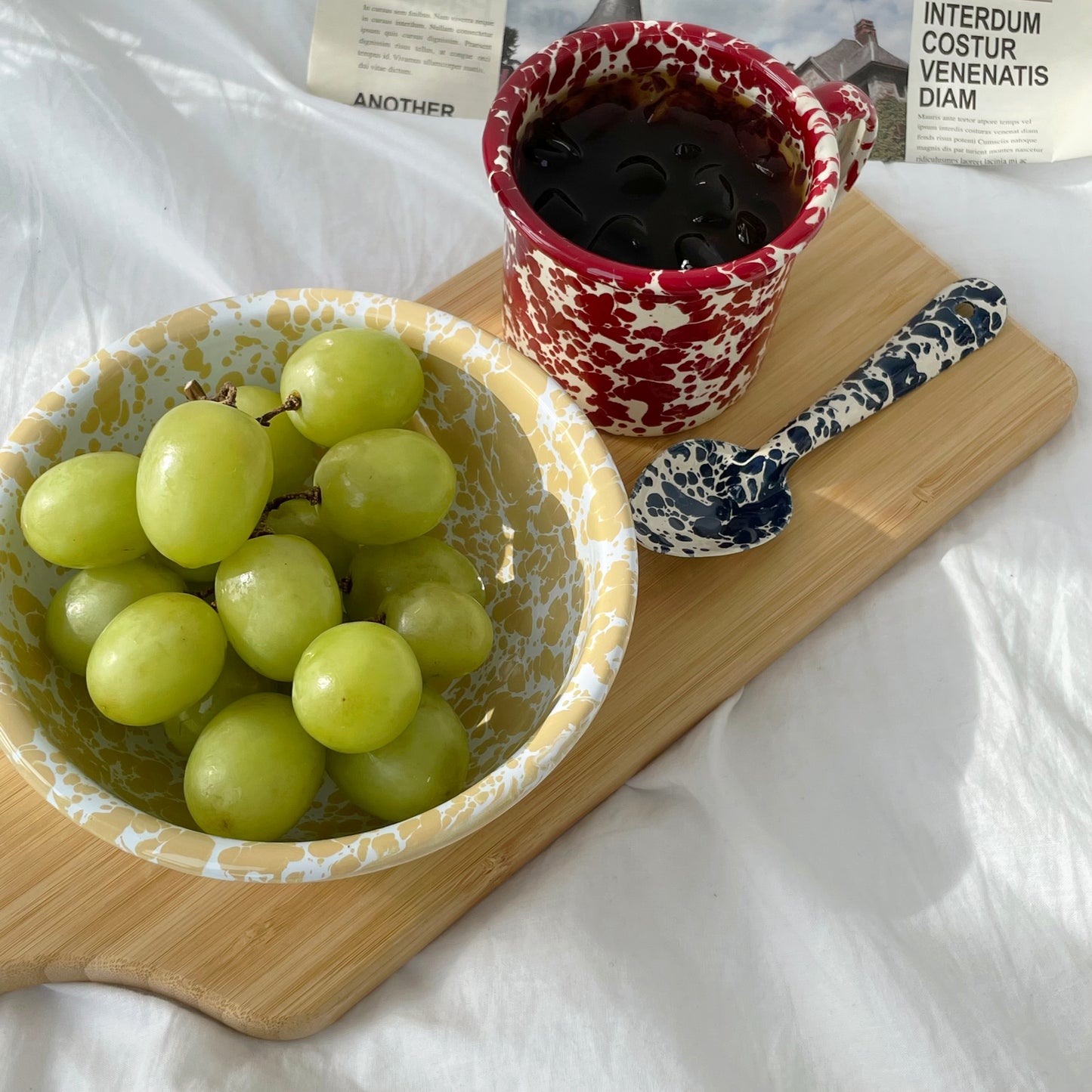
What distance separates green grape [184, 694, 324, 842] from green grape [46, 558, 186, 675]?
0.21ft

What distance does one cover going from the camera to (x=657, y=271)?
48 centimetres

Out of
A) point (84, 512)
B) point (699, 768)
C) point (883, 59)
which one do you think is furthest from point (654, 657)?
point (883, 59)

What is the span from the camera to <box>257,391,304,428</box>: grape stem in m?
0.44

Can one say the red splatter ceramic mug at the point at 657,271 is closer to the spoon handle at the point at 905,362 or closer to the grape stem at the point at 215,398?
the spoon handle at the point at 905,362

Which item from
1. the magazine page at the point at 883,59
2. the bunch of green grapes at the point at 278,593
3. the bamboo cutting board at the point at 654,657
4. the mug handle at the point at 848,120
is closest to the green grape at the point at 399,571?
the bunch of green grapes at the point at 278,593

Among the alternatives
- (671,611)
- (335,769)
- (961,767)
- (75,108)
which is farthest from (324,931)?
(75,108)

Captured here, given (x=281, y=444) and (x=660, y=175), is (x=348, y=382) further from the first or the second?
(x=660, y=175)

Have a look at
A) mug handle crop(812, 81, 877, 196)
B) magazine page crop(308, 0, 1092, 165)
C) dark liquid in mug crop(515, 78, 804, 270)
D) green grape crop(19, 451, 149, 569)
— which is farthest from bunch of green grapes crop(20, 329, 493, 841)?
magazine page crop(308, 0, 1092, 165)

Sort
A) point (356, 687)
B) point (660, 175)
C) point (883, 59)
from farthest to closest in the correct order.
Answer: point (883, 59) < point (660, 175) < point (356, 687)

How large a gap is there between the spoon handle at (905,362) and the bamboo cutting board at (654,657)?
0.01 m

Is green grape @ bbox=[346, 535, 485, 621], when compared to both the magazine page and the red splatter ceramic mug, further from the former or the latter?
the magazine page

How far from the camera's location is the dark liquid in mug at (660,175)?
52 centimetres

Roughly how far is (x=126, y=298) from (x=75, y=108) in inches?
5.9

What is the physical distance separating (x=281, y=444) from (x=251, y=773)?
0.50 feet
